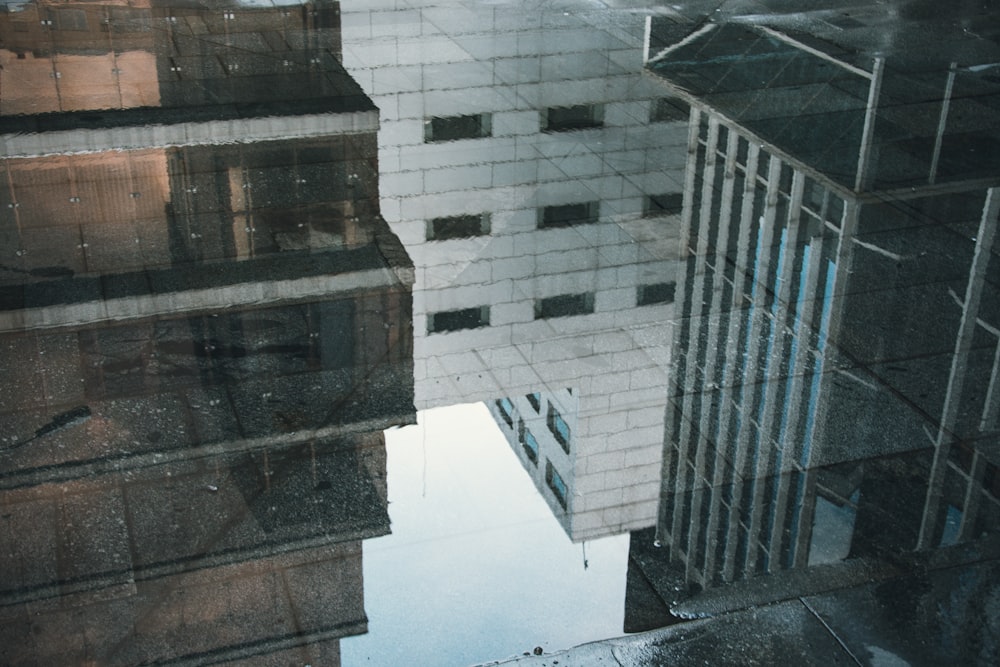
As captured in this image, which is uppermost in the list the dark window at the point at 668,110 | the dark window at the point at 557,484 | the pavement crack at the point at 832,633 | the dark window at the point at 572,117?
the dark window at the point at 668,110

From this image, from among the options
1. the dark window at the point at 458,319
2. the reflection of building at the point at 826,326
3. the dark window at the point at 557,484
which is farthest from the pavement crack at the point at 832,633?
the dark window at the point at 458,319

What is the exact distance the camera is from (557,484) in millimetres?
8953

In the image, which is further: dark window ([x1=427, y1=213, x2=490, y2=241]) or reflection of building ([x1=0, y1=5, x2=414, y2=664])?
dark window ([x1=427, y1=213, x2=490, y2=241])

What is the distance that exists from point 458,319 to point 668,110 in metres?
5.46

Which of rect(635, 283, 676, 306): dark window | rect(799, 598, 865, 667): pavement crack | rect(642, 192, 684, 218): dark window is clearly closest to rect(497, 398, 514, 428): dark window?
rect(635, 283, 676, 306): dark window

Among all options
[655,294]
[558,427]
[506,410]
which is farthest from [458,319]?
[558,427]

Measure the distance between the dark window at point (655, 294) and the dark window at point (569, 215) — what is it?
4.78 ft

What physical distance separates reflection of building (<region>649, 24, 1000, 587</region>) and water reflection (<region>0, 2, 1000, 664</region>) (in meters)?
0.04

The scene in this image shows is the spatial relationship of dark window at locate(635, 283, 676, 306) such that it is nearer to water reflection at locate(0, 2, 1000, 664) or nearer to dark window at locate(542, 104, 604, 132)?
water reflection at locate(0, 2, 1000, 664)

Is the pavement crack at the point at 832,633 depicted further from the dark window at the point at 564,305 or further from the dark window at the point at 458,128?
the dark window at the point at 458,128

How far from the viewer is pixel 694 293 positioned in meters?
11.6

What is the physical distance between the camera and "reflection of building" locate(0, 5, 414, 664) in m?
7.63

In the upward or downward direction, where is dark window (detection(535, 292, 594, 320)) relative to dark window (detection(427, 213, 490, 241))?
downward

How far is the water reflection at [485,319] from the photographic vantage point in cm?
801
